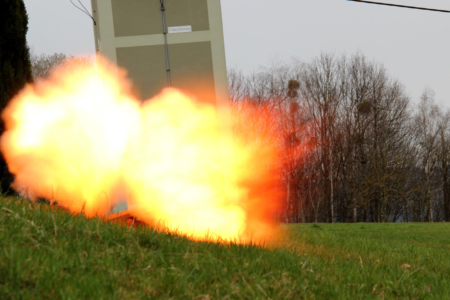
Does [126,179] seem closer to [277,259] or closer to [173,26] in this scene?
[173,26]

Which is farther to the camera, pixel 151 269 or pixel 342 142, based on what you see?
pixel 342 142

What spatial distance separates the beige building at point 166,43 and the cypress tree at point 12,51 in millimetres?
3905

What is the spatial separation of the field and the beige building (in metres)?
7.19

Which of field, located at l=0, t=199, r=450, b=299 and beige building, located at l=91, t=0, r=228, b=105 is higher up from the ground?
beige building, located at l=91, t=0, r=228, b=105

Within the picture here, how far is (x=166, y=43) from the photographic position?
11.1 m

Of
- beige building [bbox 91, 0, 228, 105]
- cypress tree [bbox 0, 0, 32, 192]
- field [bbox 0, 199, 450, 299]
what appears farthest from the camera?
cypress tree [bbox 0, 0, 32, 192]

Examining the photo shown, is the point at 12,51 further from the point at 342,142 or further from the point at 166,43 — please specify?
the point at 342,142

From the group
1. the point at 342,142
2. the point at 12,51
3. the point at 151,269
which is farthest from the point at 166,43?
the point at 342,142

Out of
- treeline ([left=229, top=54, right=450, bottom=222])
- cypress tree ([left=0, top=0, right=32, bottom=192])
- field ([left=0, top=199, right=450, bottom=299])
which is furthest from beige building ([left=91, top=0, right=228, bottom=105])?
treeline ([left=229, top=54, right=450, bottom=222])

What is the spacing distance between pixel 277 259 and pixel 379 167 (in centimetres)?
2968

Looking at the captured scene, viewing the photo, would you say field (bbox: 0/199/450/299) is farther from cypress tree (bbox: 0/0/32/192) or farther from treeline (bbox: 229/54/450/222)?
treeline (bbox: 229/54/450/222)

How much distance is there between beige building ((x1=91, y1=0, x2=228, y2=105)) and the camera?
36.1 ft

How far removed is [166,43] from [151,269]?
8.69 metres

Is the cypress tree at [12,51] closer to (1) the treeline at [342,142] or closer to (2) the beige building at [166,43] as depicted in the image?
(2) the beige building at [166,43]
